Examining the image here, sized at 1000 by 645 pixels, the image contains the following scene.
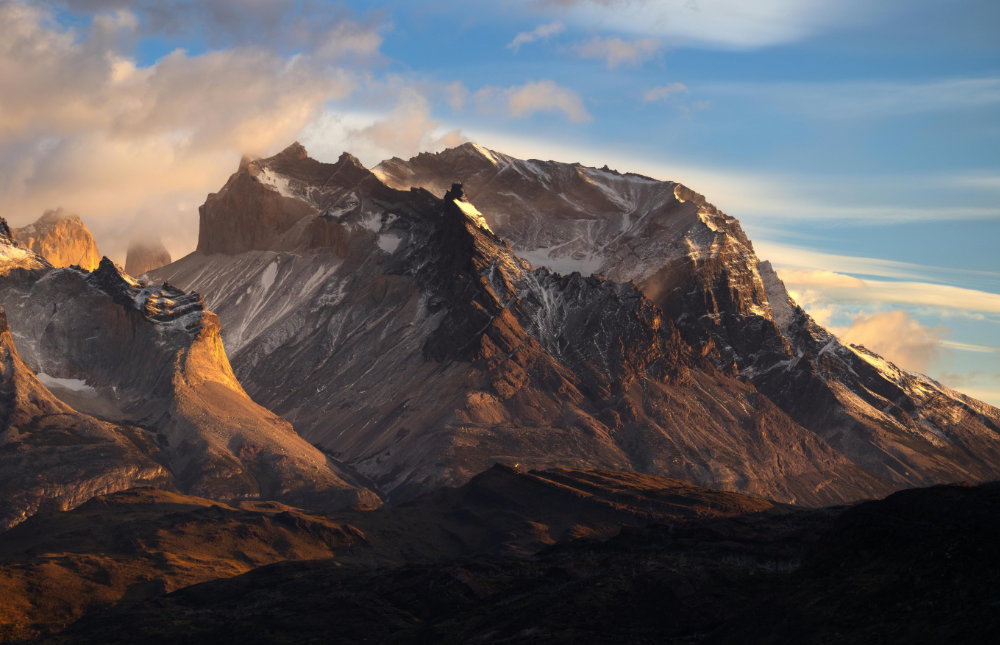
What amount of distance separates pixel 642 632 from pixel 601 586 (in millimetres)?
20714

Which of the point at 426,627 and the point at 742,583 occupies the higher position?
the point at 742,583

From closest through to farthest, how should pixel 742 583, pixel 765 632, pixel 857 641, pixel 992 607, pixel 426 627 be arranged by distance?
pixel 992 607, pixel 857 641, pixel 765 632, pixel 742 583, pixel 426 627

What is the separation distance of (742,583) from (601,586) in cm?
1826

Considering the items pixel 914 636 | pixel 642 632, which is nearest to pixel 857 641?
pixel 914 636

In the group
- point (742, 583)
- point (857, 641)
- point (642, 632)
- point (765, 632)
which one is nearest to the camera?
point (857, 641)

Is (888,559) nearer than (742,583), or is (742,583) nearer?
(888,559)

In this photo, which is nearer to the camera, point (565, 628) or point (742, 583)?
Answer: point (565, 628)

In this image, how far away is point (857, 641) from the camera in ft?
406

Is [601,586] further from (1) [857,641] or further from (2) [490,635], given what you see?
(1) [857,641]

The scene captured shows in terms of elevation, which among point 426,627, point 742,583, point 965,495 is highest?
point 965,495

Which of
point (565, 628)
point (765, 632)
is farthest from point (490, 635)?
point (765, 632)

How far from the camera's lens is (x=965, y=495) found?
142 m

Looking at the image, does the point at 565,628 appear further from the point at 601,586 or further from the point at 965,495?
the point at 965,495

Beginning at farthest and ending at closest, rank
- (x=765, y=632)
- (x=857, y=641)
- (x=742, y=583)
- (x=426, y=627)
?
1. (x=426, y=627)
2. (x=742, y=583)
3. (x=765, y=632)
4. (x=857, y=641)
